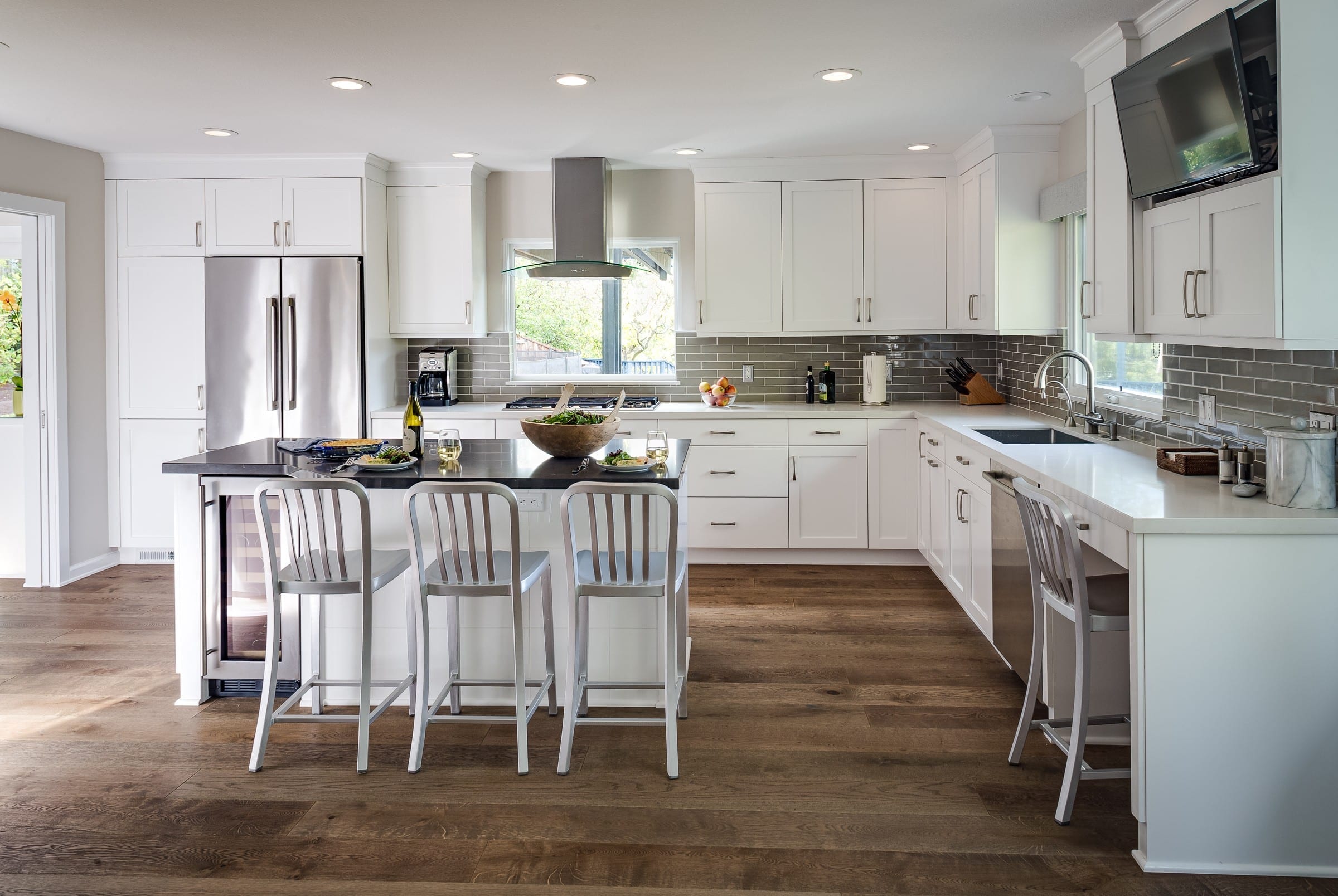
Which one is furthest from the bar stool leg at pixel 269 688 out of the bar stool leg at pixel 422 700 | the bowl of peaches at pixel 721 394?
the bowl of peaches at pixel 721 394

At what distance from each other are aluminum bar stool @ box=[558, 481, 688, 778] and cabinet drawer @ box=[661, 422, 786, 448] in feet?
7.97

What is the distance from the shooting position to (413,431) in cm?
366

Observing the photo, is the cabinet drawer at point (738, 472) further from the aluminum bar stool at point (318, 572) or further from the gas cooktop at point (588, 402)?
the aluminum bar stool at point (318, 572)

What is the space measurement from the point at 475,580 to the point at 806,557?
318 centimetres

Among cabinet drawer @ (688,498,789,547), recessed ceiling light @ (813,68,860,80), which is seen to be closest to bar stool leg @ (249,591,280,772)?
recessed ceiling light @ (813,68,860,80)

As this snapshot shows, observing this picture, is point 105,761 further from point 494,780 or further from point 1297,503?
point 1297,503

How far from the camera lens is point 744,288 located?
5.99 metres

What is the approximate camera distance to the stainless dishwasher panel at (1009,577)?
3.47 metres

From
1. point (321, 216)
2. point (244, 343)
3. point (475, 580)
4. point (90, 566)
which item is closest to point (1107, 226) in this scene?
point (475, 580)

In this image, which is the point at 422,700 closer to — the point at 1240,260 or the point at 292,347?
the point at 1240,260

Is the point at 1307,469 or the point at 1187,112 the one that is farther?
the point at 1187,112

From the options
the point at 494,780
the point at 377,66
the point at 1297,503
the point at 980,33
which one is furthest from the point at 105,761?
the point at 980,33

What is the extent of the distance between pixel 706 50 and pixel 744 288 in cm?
238

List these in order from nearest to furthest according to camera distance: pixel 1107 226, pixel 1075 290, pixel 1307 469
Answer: pixel 1307 469
pixel 1107 226
pixel 1075 290
